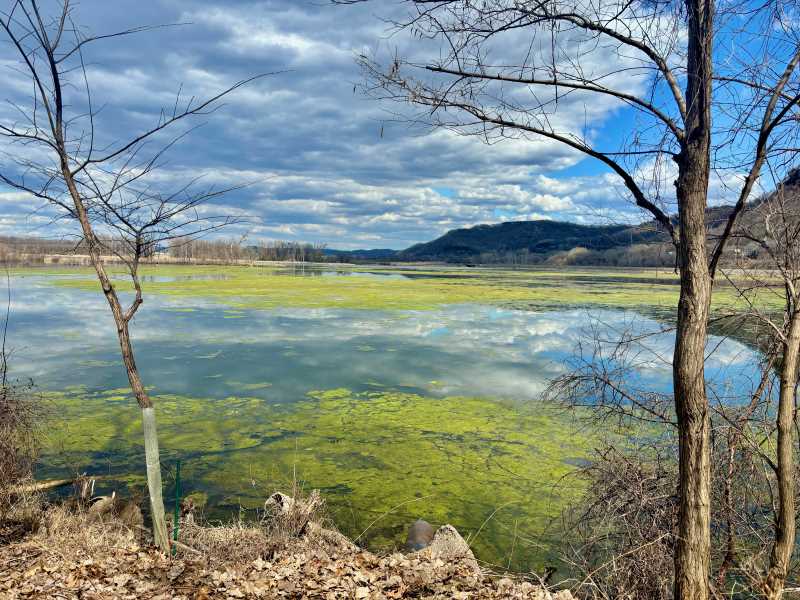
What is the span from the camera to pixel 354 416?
13.5 metres

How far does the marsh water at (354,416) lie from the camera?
8.84 metres

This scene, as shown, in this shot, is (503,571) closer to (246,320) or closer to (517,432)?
(517,432)

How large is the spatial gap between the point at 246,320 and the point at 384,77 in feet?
88.3

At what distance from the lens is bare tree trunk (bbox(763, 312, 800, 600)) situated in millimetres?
5078

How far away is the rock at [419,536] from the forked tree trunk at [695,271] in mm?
4265

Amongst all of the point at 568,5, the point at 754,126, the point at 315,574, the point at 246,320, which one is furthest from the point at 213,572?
the point at 246,320

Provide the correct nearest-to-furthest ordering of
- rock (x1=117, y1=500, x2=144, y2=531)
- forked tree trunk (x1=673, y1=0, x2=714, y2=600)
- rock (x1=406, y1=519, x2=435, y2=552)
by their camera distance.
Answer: forked tree trunk (x1=673, y1=0, x2=714, y2=600), rock (x1=117, y1=500, x2=144, y2=531), rock (x1=406, y1=519, x2=435, y2=552)

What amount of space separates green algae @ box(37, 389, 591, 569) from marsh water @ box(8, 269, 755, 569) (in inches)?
1.5

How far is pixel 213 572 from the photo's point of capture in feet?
17.6

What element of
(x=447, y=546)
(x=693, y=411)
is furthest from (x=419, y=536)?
(x=693, y=411)

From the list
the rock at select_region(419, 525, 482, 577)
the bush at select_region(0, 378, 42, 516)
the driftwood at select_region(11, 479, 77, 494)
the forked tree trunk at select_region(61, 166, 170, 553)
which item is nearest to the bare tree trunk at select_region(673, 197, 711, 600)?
the rock at select_region(419, 525, 482, 577)

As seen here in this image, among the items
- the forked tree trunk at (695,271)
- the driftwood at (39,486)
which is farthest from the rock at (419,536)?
the driftwood at (39,486)

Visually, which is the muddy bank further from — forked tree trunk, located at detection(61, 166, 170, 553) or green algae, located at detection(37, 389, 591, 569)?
green algae, located at detection(37, 389, 591, 569)

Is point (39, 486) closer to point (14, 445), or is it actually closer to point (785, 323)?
point (14, 445)
